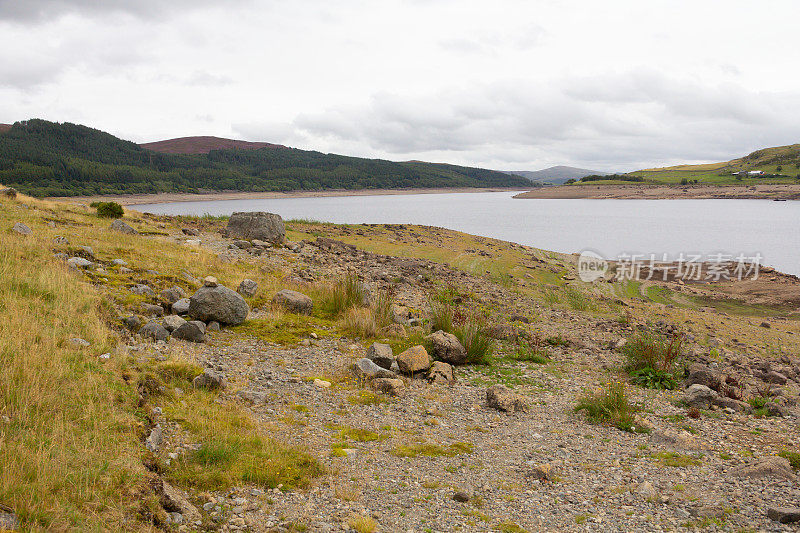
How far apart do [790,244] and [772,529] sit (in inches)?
1987

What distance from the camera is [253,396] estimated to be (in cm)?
700

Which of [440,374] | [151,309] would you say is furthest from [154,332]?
[440,374]

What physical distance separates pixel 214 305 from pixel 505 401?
20.0 feet

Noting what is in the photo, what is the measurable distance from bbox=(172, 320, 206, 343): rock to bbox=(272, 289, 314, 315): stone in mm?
3112

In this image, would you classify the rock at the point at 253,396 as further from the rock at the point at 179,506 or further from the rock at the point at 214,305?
Result: the rock at the point at 214,305

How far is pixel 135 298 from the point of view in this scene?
31.9 feet

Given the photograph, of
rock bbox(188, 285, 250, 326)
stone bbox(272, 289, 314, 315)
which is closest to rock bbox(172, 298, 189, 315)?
rock bbox(188, 285, 250, 326)

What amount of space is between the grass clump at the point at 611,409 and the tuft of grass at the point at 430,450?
8.56 feet

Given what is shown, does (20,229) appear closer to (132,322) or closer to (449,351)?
(132,322)

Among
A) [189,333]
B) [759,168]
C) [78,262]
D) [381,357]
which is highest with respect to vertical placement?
[759,168]

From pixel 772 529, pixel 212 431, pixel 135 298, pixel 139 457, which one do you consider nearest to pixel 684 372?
pixel 772 529

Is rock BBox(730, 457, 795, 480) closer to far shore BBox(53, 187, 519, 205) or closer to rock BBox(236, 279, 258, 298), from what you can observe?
rock BBox(236, 279, 258, 298)

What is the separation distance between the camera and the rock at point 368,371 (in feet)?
27.8

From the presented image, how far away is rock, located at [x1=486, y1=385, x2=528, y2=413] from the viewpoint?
7.95 m
